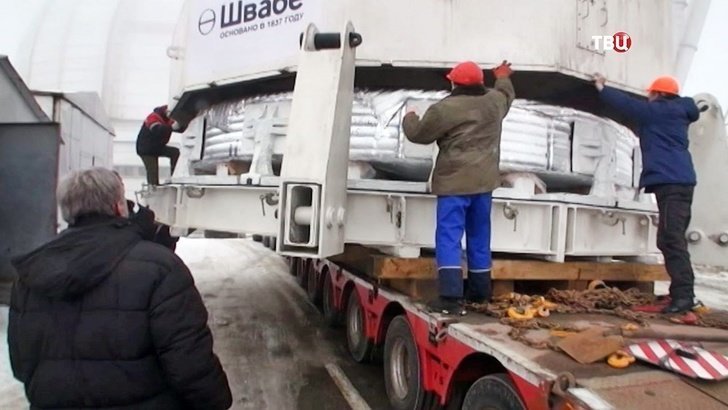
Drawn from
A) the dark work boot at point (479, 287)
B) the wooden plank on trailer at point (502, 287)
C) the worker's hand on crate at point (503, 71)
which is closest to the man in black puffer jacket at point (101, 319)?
the dark work boot at point (479, 287)

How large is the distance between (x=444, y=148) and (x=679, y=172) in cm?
149

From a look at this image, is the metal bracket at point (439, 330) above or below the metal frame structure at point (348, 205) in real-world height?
below

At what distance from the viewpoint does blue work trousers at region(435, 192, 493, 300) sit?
3.29 meters

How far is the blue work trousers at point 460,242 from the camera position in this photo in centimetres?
329

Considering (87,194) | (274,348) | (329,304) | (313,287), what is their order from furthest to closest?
(313,287)
(329,304)
(274,348)
(87,194)

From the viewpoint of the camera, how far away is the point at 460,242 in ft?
10.9

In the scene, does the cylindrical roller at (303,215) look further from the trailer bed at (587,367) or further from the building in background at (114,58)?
the building in background at (114,58)

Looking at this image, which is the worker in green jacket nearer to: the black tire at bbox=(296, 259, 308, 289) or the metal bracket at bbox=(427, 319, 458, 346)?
the metal bracket at bbox=(427, 319, 458, 346)

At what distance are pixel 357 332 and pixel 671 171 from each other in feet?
10.2

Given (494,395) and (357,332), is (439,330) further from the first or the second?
(357,332)

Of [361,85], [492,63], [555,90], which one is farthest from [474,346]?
[555,90]

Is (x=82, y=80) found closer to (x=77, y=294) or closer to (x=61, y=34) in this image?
(x=61, y=34)

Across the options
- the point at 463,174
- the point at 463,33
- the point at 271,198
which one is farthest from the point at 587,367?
the point at 463,33

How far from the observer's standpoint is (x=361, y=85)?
4625 millimetres
